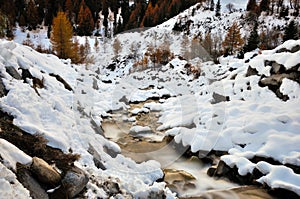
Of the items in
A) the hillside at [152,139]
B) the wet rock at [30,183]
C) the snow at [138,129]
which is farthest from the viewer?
the snow at [138,129]

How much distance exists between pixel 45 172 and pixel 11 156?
0.54 meters

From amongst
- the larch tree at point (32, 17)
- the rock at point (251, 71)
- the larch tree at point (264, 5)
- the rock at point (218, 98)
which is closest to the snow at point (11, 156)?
the rock at point (218, 98)

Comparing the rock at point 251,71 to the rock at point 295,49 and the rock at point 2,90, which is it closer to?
the rock at point 295,49

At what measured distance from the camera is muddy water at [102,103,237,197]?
268 inches

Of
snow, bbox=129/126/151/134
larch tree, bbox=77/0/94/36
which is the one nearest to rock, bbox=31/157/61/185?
snow, bbox=129/126/151/134

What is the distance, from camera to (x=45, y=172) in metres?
4.12

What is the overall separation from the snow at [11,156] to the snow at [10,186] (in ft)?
0.79

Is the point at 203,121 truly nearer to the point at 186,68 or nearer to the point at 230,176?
the point at 230,176

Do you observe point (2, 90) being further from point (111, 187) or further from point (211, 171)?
point (211, 171)

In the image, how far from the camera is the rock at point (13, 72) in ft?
24.7

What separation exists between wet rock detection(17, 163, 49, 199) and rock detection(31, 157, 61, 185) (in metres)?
0.09

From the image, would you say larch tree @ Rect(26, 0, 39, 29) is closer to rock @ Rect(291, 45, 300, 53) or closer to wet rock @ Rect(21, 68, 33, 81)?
wet rock @ Rect(21, 68, 33, 81)

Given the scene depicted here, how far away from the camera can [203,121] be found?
10.5 metres

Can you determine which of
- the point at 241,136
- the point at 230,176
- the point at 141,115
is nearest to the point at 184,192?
the point at 230,176
